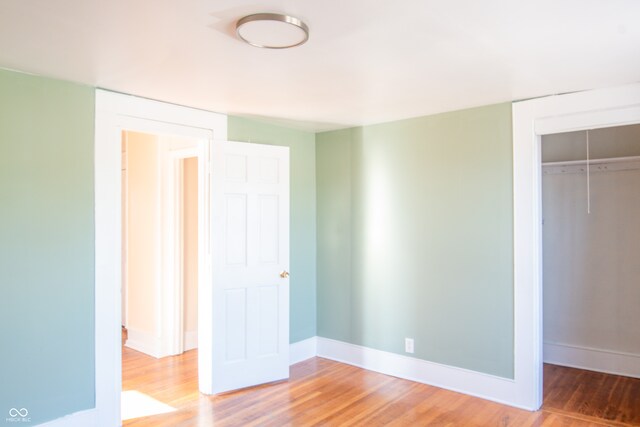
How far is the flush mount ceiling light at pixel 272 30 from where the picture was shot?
1.89 m

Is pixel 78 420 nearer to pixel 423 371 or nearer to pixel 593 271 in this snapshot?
pixel 423 371

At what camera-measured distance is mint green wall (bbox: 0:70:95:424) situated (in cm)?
261

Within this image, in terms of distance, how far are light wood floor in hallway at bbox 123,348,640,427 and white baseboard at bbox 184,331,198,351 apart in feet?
1.94

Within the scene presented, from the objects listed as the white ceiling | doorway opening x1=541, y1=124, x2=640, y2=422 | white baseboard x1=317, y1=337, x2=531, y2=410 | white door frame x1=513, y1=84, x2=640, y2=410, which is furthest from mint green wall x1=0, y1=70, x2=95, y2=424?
doorway opening x1=541, y1=124, x2=640, y2=422

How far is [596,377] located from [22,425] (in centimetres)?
440

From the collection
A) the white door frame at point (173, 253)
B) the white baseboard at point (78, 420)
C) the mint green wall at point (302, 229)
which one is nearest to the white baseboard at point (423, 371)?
the mint green wall at point (302, 229)

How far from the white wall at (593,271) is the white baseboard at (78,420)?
3966mm

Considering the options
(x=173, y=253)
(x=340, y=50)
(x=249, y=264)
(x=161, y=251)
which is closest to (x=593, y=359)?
(x=249, y=264)

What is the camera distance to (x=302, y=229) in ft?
14.9

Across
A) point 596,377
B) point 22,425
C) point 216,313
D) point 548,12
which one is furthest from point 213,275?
point 596,377

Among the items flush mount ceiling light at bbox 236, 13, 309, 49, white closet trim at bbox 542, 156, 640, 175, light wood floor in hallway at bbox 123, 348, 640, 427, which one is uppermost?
flush mount ceiling light at bbox 236, 13, 309, 49

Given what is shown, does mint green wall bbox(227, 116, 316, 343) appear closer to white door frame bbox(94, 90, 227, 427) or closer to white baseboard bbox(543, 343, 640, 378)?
white door frame bbox(94, 90, 227, 427)

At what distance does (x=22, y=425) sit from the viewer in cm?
264

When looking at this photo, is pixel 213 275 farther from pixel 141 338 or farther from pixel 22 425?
pixel 141 338
